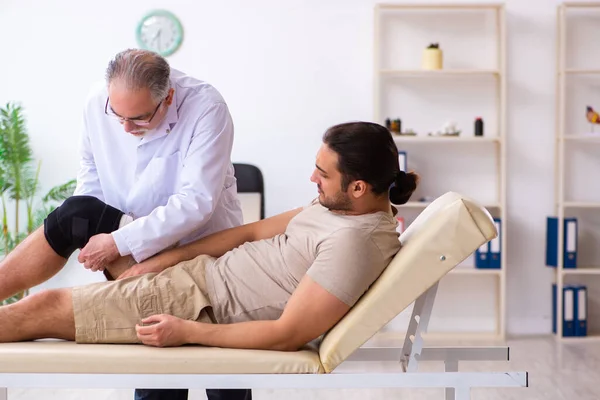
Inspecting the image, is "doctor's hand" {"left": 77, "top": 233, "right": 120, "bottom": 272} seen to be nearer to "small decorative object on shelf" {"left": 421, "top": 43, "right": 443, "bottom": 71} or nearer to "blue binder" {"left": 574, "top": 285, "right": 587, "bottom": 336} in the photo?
"small decorative object on shelf" {"left": 421, "top": 43, "right": 443, "bottom": 71}

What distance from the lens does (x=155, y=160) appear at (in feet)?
7.11

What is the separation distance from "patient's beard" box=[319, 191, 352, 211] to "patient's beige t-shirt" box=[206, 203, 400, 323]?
0.07 ft

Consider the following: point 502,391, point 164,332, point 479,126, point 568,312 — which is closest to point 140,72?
point 164,332

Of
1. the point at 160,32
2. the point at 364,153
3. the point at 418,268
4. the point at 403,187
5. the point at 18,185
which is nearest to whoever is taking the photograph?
the point at 418,268

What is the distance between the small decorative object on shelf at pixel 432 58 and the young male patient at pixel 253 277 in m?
2.60

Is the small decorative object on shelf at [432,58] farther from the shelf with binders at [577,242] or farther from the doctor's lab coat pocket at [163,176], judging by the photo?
the doctor's lab coat pocket at [163,176]

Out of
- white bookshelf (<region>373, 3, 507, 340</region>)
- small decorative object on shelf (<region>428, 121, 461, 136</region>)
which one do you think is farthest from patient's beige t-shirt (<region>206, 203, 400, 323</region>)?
white bookshelf (<region>373, 3, 507, 340</region>)

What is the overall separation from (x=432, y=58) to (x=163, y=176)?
2.60 metres

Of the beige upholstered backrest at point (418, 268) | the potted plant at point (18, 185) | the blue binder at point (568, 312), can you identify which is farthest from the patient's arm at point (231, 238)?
the blue binder at point (568, 312)

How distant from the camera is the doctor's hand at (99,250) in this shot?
1.96 metres

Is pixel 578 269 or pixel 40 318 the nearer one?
pixel 40 318

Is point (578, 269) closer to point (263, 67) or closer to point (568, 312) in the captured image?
→ point (568, 312)

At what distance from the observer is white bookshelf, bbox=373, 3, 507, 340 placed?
459cm

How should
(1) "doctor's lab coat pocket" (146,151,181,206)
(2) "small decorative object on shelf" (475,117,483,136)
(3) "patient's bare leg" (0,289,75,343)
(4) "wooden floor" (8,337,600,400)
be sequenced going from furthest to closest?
(2) "small decorative object on shelf" (475,117,483,136), (4) "wooden floor" (8,337,600,400), (1) "doctor's lab coat pocket" (146,151,181,206), (3) "patient's bare leg" (0,289,75,343)
